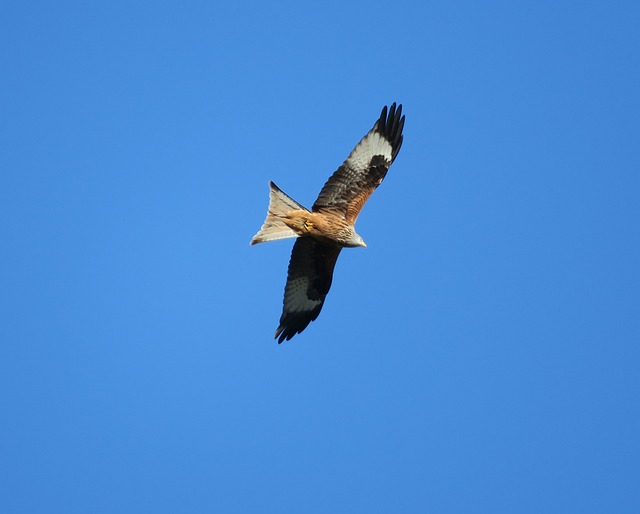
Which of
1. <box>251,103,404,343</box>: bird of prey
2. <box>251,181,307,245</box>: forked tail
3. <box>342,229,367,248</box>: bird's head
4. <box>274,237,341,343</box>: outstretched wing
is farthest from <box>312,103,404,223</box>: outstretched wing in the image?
<box>274,237,341,343</box>: outstretched wing

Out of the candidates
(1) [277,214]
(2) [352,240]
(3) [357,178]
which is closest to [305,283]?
(2) [352,240]

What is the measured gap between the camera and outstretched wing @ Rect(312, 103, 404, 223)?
9.10 metres

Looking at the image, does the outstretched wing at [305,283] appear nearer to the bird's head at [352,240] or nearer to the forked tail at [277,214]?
the bird's head at [352,240]

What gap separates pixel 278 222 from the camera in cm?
899

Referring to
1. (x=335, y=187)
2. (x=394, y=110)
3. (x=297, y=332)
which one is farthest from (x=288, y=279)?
(x=394, y=110)

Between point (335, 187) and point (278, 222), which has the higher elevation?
point (335, 187)

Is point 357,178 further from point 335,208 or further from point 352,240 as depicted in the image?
point 352,240

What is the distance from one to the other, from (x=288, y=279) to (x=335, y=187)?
1.28 m

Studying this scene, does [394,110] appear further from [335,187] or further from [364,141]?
[335,187]

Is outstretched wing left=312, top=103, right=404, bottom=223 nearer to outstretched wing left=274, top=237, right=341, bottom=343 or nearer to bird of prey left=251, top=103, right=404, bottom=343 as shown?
bird of prey left=251, top=103, right=404, bottom=343

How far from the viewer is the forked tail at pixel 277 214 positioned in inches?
351

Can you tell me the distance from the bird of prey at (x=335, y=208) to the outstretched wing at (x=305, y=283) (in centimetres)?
1

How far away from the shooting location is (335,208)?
29.9ft

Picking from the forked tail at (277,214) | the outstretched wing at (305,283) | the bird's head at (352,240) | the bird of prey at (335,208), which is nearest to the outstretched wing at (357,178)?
the bird of prey at (335,208)
